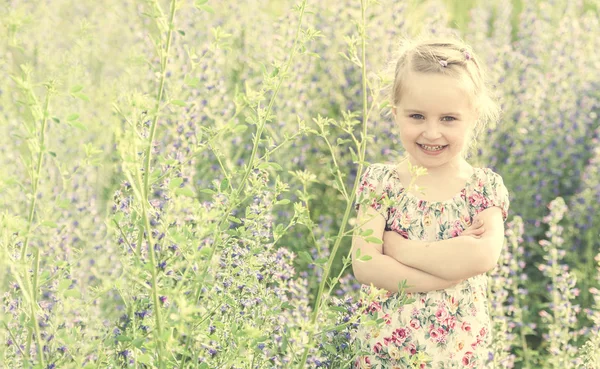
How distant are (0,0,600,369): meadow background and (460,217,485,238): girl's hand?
0.42 metres

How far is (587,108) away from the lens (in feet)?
16.2

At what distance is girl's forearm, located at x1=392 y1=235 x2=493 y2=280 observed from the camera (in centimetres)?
244

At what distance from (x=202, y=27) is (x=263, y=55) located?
0.60 m

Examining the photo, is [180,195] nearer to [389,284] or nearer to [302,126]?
[302,126]

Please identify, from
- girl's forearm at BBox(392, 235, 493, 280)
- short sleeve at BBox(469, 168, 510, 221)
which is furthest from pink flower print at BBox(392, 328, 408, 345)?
short sleeve at BBox(469, 168, 510, 221)

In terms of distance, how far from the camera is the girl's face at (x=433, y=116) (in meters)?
2.51

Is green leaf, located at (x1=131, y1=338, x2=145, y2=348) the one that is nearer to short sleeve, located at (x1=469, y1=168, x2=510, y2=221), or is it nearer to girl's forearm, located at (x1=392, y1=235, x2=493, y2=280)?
girl's forearm, located at (x1=392, y1=235, x2=493, y2=280)

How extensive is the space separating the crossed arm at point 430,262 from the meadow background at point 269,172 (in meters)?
0.13

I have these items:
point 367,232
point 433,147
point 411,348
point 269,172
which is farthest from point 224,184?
point 269,172

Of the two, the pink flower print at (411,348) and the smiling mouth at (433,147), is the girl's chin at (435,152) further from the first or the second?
the pink flower print at (411,348)

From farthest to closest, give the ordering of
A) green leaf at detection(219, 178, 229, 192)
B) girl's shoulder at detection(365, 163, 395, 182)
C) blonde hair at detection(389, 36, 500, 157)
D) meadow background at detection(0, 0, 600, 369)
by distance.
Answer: girl's shoulder at detection(365, 163, 395, 182) < blonde hair at detection(389, 36, 500, 157) < meadow background at detection(0, 0, 600, 369) < green leaf at detection(219, 178, 229, 192)

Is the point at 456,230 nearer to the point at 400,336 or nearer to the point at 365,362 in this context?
the point at 400,336

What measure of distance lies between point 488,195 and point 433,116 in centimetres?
33

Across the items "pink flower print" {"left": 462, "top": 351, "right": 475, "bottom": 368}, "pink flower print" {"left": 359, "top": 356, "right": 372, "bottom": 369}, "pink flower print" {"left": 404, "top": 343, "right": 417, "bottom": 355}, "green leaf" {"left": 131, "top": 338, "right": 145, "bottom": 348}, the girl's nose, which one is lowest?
"pink flower print" {"left": 359, "top": 356, "right": 372, "bottom": 369}
